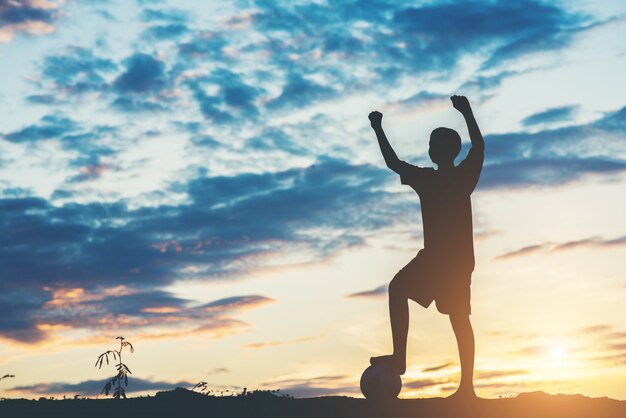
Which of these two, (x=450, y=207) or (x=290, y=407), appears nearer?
(x=290, y=407)

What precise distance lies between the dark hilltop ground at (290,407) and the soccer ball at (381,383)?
14 cm

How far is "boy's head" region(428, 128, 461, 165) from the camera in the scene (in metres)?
13.3

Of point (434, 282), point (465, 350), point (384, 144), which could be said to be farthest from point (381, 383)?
point (384, 144)

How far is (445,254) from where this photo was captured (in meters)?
13.2

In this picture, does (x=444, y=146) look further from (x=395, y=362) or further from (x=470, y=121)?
(x=395, y=362)

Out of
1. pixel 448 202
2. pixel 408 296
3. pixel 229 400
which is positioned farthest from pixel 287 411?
pixel 448 202

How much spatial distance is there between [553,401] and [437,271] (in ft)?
8.83

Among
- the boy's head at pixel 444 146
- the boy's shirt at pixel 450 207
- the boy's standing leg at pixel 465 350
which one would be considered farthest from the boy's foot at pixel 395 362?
the boy's head at pixel 444 146

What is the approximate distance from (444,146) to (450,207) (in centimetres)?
89

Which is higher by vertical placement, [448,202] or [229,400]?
[448,202]

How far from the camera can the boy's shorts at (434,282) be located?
13.2 m

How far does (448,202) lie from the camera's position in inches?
518

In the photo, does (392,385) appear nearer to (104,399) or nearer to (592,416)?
(592,416)

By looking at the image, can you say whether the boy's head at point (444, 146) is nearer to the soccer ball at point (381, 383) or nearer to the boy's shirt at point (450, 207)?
the boy's shirt at point (450, 207)
